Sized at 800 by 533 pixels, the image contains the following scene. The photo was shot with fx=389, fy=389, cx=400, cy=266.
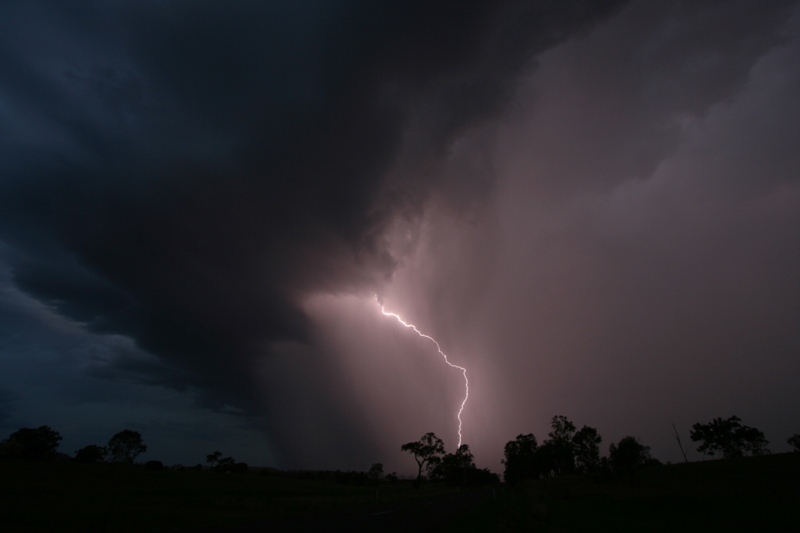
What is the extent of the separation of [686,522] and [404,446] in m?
95.7

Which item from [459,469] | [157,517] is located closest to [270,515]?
[157,517]

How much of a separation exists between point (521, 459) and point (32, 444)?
144 meters

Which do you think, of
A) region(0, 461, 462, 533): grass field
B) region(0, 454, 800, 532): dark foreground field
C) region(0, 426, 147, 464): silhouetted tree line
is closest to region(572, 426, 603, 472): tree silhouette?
region(0, 454, 800, 532): dark foreground field

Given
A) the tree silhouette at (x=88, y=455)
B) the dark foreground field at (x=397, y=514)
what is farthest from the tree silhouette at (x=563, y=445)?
the tree silhouette at (x=88, y=455)

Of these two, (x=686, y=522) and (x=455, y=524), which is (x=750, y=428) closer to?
(x=686, y=522)

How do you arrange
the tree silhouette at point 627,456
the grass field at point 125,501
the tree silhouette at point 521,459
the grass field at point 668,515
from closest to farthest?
the grass field at point 668,515, the grass field at point 125,501, the tree silhouette at point 627,456, the tree silhouette at point 521,459

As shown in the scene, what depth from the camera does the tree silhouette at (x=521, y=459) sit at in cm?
13931

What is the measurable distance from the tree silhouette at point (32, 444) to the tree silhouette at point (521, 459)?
135m

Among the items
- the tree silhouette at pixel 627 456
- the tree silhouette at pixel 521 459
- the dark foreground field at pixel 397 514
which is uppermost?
the tree silhouette at pixel 521 459

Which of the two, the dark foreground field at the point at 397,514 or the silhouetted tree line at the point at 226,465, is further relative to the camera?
the silhouetted tree line at the point at 226,465

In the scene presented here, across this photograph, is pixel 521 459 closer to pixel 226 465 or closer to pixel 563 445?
pixel 563 445

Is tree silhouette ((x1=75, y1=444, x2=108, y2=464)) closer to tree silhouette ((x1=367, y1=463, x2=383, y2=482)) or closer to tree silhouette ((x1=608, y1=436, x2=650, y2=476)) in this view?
tree silhouette ((x1=367, y1=463, x2=383, y2=482))

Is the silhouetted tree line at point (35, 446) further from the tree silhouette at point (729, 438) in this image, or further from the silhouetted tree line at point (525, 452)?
the tree silhouette at point (729, 438)

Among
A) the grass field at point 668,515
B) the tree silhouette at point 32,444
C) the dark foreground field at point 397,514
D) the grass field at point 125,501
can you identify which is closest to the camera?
the dark foreground field at point 397,514
